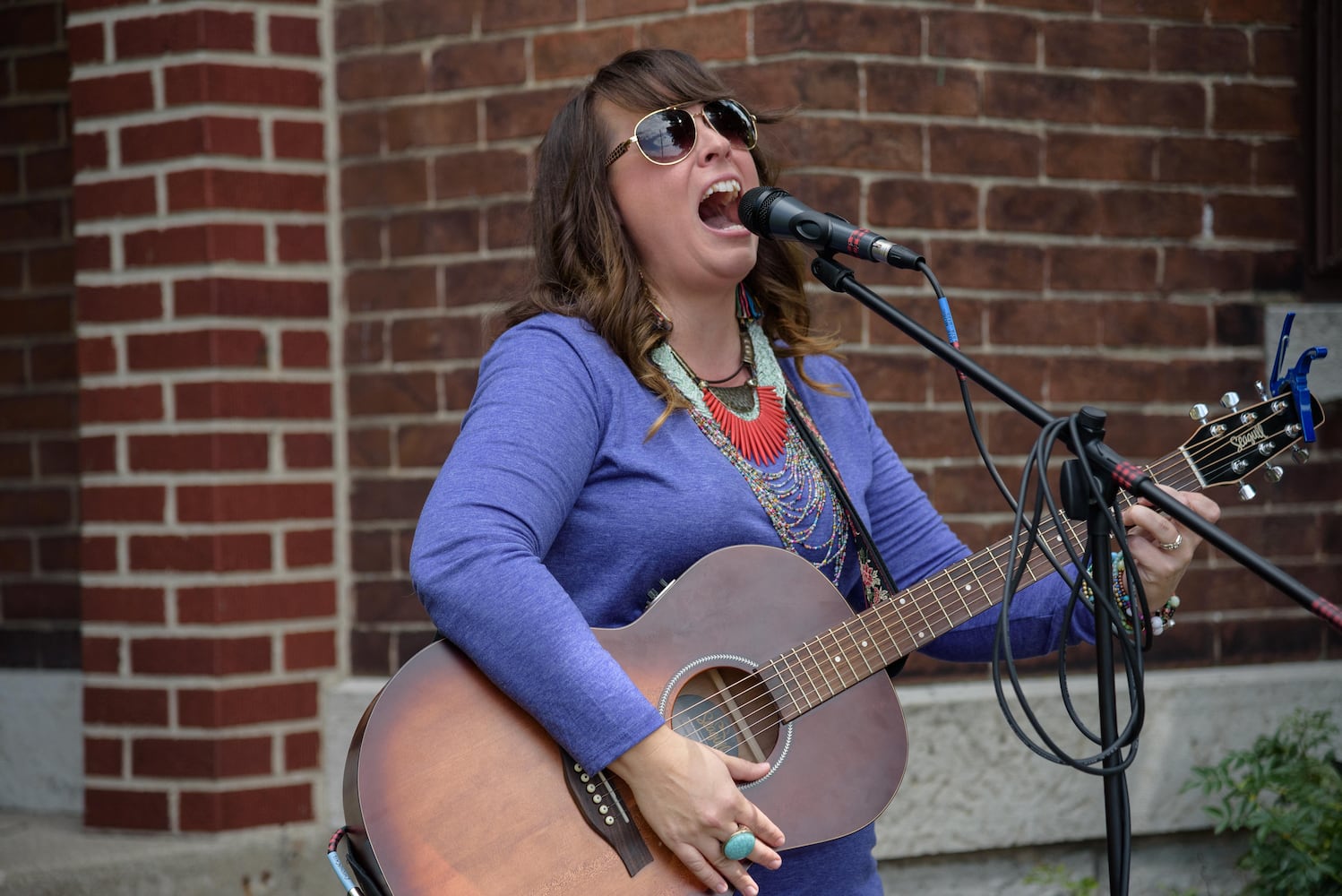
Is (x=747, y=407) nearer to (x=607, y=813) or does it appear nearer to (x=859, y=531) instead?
(x=859, y=531)

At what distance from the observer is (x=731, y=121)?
2.34 metres

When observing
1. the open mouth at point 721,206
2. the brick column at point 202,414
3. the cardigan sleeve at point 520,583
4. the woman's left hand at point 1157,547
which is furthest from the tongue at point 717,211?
the brick column at point 202,414

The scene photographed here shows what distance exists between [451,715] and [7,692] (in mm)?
2519

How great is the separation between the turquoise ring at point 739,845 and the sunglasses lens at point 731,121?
1.20 meters

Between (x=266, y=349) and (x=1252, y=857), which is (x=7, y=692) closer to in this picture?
(x=266, y=349)

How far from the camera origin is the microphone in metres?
1.88

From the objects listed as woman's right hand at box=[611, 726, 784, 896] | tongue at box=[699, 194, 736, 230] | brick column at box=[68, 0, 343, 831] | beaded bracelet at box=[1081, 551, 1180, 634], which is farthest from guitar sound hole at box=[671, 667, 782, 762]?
brick column at box=[68, 0, 343, 831]

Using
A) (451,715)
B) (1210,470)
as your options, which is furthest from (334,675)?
(1210,470)

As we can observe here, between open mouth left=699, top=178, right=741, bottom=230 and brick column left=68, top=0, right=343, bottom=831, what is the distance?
4.72 feet

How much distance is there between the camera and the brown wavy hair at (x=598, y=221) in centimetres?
221

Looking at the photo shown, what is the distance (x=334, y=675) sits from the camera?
3.40 metres

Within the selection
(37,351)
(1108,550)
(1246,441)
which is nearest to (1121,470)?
(1108,550)

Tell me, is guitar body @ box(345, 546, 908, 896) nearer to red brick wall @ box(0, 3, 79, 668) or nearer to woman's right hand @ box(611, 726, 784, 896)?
woman's right hand @ box(611, 726, 784, 896)

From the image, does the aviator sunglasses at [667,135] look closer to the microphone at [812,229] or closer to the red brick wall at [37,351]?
the microphone at [812,229]
